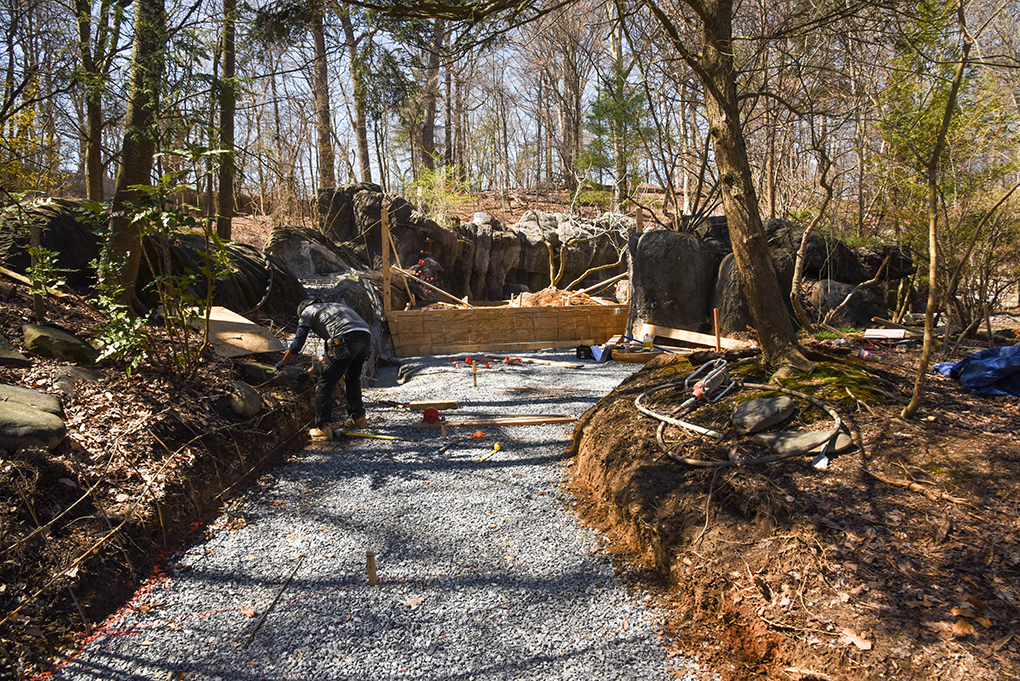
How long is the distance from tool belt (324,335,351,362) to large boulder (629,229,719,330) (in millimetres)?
6040

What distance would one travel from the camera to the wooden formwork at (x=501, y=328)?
31.4 ft

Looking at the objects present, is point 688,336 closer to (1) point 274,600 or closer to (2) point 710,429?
(2) point 710,429

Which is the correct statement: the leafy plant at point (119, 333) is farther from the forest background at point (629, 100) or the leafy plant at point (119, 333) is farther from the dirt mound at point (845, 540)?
the dirt mound at point (845, 540)

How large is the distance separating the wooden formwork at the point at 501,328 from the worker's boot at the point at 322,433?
445cm

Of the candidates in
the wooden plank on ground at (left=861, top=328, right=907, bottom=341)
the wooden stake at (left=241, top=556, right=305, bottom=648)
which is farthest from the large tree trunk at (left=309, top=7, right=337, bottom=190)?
the wooden stake at (left=241, top=556, right=305, bottom=648)

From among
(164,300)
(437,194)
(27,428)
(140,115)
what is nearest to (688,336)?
(164,300)

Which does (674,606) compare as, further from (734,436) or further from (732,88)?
(732,88)

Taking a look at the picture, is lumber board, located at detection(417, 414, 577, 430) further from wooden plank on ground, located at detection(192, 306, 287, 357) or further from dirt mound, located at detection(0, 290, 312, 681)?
wooden plank on ground, located at detection(192, 306, 287, 357)

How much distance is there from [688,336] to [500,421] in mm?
4803

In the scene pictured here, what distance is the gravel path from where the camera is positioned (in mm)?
2398

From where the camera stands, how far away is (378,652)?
2.47 m

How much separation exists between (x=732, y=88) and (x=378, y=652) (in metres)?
4.13

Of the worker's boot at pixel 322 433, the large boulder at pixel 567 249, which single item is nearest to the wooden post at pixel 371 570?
the worker's boot at pixel 322 433

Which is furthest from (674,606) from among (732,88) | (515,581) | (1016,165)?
(1016,165)
